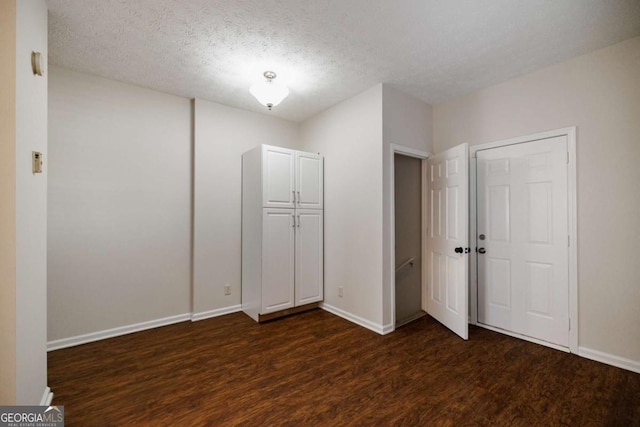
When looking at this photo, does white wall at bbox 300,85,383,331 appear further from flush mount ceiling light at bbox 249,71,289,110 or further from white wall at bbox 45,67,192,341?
white wall at bbox 45,67,192,341

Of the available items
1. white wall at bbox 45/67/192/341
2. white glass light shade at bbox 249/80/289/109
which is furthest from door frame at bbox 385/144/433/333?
white wall at bbox 45/67/192/341

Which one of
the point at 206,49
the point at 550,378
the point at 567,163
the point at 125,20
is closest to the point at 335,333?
the point at 550,378

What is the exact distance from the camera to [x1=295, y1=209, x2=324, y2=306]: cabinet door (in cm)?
358

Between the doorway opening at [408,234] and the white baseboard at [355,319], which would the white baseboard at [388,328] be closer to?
the white baseboard at [355,319]

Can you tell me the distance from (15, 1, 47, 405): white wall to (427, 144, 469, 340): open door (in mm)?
3293

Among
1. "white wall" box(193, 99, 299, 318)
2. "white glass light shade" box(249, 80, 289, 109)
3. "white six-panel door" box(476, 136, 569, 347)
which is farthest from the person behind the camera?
"white wall" box(193, 99, 299, 318)

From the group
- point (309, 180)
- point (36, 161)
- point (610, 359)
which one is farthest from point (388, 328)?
point (36, 161)

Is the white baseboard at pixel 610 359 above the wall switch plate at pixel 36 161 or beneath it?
beneath

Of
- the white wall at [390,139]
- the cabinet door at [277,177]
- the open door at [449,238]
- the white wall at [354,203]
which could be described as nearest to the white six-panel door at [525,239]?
the open door at [449,238]

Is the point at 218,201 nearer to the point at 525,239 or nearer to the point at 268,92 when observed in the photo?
the point at 268,92

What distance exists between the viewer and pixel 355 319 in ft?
10.8

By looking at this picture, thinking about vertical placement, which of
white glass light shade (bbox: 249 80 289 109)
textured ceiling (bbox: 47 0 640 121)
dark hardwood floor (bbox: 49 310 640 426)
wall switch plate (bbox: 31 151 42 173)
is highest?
textured ceiling (bbox: 47 0 640 121)

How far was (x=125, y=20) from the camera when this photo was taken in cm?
206

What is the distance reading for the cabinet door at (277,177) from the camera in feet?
10.9
